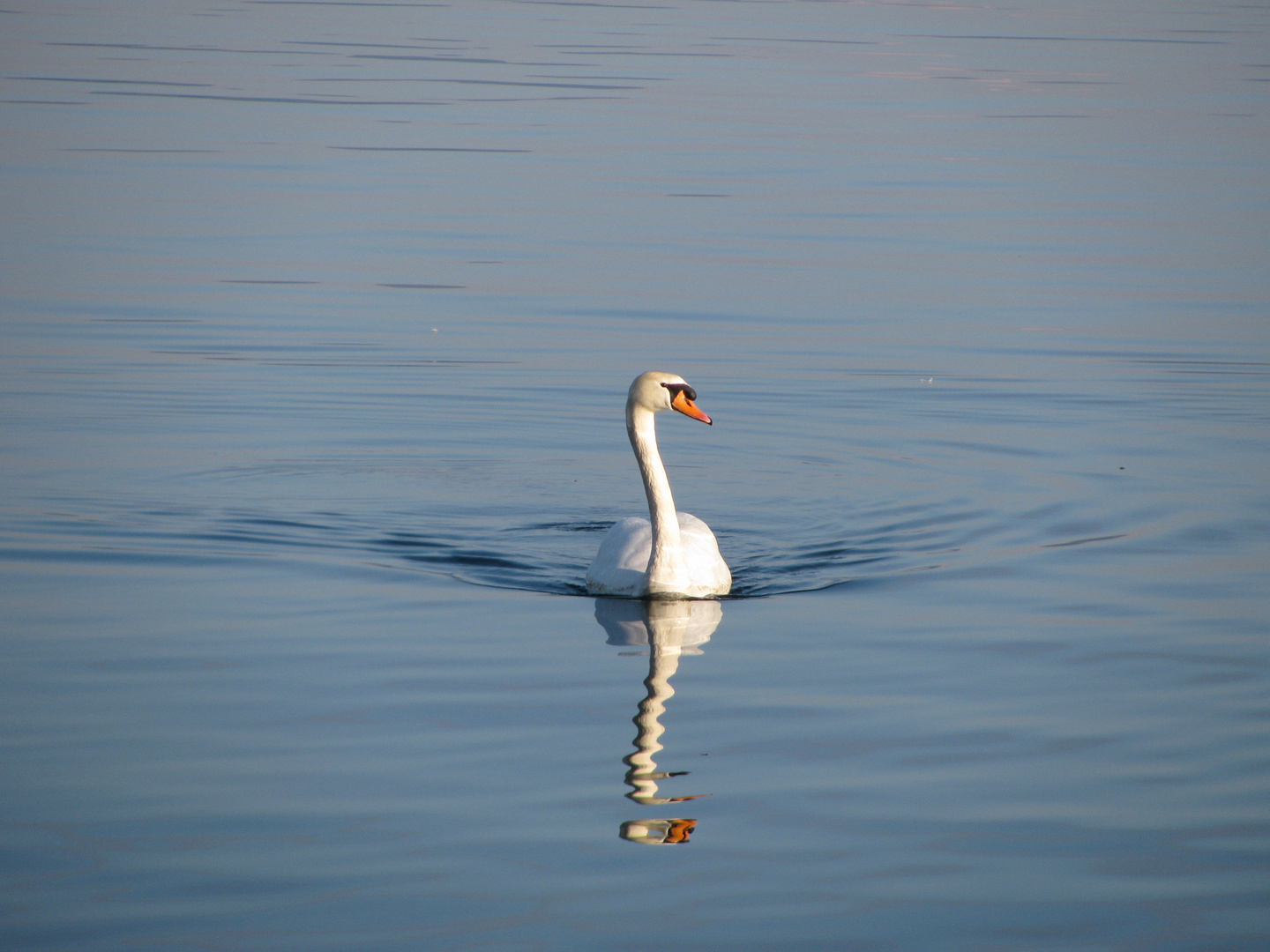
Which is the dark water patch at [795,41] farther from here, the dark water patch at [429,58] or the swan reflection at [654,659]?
the swan reflection at [654,659]

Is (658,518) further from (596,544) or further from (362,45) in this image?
(362,45)

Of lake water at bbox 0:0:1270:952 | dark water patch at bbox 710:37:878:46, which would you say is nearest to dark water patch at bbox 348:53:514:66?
dark water patch at bbox 710:37:878:46

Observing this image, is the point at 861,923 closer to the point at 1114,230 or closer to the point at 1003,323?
the point at 1003,323

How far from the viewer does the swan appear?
9953mm

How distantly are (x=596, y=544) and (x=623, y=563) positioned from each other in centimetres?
142

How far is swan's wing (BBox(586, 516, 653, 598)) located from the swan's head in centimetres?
75

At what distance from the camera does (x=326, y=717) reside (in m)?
7.70

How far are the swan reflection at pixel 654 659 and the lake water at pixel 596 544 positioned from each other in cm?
4

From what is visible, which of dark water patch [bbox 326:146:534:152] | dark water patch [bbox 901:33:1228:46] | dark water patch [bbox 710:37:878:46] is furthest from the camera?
dark water patch [bbox 710:37:878:46]

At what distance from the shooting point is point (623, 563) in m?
10.2

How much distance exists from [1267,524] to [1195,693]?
3.57 metres

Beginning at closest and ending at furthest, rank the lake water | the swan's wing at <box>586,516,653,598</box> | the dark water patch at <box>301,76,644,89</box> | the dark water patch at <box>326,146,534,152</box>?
1. the lake water
2. the swan's wing at <box>586,516,653,598</box>
3. the dark water patch at <box>326,146,534,152</box>
4. the dark water patch at <box>301,76,644,89</box>

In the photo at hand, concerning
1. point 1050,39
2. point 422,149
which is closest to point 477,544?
point 422,149

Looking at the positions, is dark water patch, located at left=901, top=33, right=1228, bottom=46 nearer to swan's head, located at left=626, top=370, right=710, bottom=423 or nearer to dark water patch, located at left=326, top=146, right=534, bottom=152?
dark water patch, located at left=326, top=146, right=534, bottom=152
